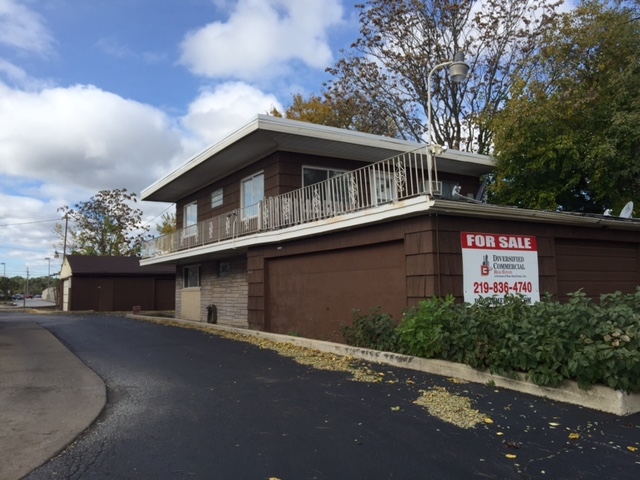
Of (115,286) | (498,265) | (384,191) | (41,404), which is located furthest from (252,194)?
(115,286)

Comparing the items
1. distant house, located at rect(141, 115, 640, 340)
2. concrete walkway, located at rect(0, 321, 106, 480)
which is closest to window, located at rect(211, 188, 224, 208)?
distant house, located at rect(141, 115, 640, 340)

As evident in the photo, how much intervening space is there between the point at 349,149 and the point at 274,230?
3.34 m

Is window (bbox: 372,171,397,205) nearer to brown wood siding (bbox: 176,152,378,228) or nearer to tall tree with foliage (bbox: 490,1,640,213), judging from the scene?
brown wood siding (bbox: 176,152,378,228)

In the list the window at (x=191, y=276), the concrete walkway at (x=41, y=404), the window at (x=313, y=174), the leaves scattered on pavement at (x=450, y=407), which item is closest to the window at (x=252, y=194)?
the window at (x=313, y=174)

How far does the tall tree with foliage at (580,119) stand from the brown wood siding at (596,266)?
2.42 meters

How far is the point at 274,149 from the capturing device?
1452 centimetres

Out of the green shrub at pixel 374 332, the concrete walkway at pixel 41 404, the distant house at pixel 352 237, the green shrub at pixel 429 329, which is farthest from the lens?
the distant house at pixel 352 237

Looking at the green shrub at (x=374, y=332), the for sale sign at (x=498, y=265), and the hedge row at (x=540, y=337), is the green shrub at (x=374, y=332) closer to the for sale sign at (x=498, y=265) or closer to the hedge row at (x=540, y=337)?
the hedge row at (x=540, y=337)

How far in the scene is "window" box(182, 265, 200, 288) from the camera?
20.2 metres

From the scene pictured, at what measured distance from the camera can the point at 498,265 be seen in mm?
10070

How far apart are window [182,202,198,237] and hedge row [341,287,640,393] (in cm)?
1253

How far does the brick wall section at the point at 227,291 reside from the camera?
639 inches

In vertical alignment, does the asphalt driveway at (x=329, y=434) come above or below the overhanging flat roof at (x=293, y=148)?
below

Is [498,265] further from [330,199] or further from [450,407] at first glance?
[450,407]
